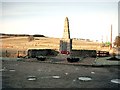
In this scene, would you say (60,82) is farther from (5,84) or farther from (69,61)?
(69,61)

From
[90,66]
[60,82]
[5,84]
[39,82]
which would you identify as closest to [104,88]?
[60,82]

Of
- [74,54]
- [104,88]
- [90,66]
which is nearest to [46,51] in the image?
[74,54]

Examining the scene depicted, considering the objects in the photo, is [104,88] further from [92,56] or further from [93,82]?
[92,56]

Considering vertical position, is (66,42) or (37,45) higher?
(66,42)

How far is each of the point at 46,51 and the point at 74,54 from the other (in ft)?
15.0

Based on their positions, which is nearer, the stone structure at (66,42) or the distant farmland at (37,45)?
the stone structure at (66,42)

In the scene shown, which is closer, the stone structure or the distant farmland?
the stone structure

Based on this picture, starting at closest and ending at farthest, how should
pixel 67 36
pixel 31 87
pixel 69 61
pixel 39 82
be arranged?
pixel 31 87 < pixel 39 82 < pixel 69 61 < pixel 67 36

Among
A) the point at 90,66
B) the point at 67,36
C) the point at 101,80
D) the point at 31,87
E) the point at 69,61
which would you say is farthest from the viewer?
the point at 67,36

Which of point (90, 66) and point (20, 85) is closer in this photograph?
point (20, 85)

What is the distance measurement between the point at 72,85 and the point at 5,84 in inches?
171

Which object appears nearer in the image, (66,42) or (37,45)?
(66,42)

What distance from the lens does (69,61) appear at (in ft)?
84.8

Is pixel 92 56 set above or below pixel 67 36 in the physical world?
below
